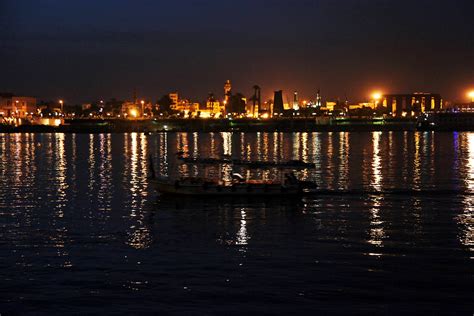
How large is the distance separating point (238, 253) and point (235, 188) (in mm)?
12741

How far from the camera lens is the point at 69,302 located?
51.5 ft

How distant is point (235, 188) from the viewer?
33031 mm

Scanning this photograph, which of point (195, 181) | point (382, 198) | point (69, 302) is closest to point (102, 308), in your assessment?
point (69, 302)

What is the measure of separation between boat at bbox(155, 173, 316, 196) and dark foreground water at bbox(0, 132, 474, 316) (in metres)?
0.67

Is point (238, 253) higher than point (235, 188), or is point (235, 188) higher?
point (235, 188)

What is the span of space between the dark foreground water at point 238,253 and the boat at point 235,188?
667mm

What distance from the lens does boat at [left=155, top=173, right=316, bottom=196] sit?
32.9m

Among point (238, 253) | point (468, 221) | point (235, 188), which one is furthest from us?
point (235, 188)

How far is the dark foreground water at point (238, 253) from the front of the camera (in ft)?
51.6

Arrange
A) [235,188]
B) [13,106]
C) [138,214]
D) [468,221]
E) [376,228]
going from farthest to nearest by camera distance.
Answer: [13,106] < [235,188] < [138,214] < [468,221] < [376,228]

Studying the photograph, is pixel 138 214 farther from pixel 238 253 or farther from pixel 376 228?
pixel 376 228

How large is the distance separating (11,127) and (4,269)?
172596mm

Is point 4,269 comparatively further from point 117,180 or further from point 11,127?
point 11,127

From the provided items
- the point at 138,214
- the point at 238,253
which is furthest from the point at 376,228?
the point at 138,214
